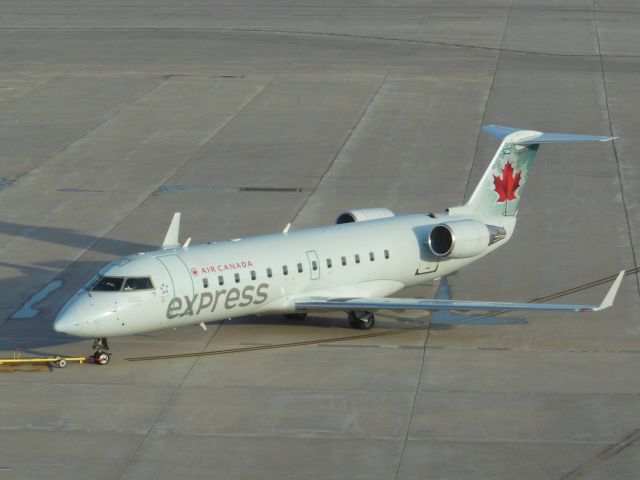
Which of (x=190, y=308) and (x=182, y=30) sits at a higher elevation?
(x=190, y=308)

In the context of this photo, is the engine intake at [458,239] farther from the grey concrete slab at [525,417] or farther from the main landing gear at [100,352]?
the main landing gear at [100,352]

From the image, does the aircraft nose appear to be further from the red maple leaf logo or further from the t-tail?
the red maple leaf logo

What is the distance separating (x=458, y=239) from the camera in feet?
104

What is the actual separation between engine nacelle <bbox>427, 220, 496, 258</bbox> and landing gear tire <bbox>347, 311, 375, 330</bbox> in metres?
2.53

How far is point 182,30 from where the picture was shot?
77.9 m

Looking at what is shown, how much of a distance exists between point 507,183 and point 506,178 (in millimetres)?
140

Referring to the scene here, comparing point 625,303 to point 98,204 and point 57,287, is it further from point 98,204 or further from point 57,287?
point 98,204

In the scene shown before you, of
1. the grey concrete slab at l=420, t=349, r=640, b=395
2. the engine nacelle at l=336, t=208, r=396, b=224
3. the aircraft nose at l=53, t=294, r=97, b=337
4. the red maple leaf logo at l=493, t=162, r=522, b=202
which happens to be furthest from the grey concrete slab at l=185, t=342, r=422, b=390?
the red maple leaf logo at l=493, t=162, r=522, b=202

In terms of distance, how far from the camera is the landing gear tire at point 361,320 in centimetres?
3097

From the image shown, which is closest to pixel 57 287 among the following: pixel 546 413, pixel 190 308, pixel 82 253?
pixel 82 253

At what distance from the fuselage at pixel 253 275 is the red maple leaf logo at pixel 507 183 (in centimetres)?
202

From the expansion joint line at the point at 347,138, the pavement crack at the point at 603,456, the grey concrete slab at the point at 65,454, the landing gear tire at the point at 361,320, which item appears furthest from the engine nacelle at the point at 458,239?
the grey concrete slab at the point at 65,454

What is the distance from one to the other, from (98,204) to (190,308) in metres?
14.7

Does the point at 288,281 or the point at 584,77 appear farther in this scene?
the point at 584,77
